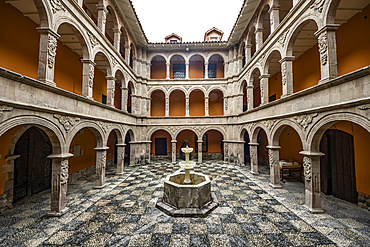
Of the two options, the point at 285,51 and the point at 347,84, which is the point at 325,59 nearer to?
the point at 347,84

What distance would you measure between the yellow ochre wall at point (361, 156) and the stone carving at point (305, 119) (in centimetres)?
231

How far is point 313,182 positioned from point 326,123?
2.22m

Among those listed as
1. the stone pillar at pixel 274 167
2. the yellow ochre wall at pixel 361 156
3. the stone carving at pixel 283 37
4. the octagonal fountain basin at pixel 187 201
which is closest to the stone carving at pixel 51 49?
the octagonal fountain basin at pixel 187 201

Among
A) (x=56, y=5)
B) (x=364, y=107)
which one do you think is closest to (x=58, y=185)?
(x=56, y=5)

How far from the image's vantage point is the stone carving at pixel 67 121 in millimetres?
5508

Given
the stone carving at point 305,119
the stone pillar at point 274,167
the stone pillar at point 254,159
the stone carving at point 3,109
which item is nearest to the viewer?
the stone carving at point 3,109

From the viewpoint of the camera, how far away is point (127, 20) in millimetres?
11195

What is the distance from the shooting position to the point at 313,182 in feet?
18.2

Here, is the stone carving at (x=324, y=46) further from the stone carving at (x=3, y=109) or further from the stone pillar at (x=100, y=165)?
the stone pillar at (x=100, y=165)

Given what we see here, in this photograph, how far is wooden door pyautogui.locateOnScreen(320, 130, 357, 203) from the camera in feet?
20.8

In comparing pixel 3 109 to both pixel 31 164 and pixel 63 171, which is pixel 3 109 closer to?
pixel 63 171

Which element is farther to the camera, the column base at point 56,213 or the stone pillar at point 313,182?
the stone pillar at point 313,182

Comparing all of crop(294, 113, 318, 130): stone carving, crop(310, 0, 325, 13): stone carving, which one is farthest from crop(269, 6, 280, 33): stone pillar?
crop(294, 113, 318, 130): stone carving

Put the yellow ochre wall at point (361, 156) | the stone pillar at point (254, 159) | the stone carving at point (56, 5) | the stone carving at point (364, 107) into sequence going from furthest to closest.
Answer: the stone pillar at point (254, 159)
the yellow ochre wall at point (361, 156)
the stone carving at point (56, 5)
the stone carving at point (364, 107)
